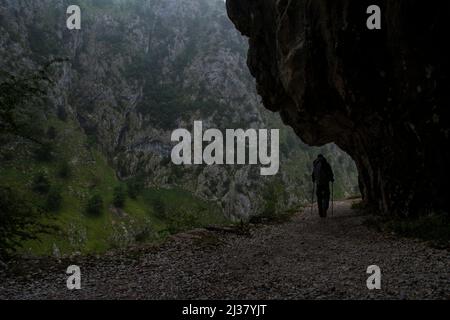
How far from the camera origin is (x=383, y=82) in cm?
1834

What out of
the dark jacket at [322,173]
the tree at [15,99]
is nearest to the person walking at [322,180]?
the dark jacket at [322,173]

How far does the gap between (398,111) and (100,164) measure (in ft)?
548

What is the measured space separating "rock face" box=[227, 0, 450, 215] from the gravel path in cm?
417

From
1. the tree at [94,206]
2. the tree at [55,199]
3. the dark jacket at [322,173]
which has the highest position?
the dark jacket at [322,173]

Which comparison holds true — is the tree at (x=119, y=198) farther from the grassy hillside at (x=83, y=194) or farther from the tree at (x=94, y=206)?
the tree at (x=94, y=206)

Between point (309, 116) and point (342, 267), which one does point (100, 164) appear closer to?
point (309, 116)

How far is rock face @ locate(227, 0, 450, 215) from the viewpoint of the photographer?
15680 millimetres

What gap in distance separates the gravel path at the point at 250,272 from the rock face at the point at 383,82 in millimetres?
4173

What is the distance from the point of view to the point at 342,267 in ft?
35.1

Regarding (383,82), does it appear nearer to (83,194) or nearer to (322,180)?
(322,180)

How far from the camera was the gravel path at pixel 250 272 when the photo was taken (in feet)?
28.2

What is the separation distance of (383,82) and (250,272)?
12.2 m

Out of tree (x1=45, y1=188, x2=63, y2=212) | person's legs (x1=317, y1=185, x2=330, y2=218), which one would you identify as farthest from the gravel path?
tree (x1=45, y1=188, x2=63, y2=212)
